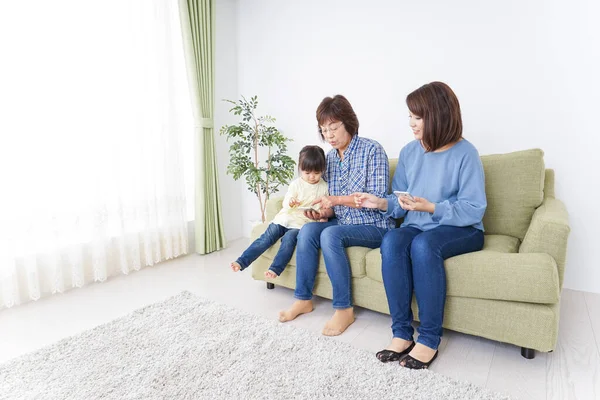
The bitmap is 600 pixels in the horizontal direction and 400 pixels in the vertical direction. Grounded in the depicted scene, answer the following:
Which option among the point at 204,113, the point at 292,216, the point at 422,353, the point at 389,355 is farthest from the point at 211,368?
the point at 204,113

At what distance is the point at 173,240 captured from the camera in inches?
119

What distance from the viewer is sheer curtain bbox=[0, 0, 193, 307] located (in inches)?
83.0

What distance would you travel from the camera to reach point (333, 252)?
183cm

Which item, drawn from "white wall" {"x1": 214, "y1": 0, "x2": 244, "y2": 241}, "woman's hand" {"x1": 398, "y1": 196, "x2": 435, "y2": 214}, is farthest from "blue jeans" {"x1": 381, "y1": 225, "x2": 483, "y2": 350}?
"white wall" {"x1": 214, "y1": 0, "x2": 244, "y2": 241}

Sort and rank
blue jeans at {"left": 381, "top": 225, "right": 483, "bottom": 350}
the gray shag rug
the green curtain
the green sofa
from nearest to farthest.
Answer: the gray shag rug < the green sofa < blue jeans at {"left": 381, "top": 225, "right": 483, "bottom": 350} < the green curtain

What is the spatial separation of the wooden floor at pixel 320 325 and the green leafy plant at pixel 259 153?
777mm

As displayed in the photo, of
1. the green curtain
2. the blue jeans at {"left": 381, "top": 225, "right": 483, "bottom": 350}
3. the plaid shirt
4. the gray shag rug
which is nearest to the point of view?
the gray shag rug

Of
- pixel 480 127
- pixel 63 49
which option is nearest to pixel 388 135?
pixel 480 127

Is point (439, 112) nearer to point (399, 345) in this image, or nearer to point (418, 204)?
point (418, 204)

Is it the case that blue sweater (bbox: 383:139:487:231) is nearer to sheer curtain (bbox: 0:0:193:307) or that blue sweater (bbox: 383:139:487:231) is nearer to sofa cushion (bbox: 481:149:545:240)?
sofa cushion (bbox: 481:149:545:240)

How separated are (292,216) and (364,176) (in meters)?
0.51

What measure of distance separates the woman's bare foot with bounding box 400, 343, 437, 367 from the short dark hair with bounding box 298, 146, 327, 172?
1.09 m

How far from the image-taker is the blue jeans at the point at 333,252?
1.83 m

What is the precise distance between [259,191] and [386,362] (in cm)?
217
